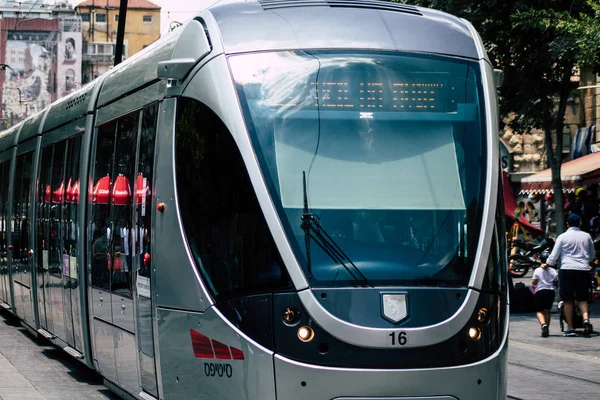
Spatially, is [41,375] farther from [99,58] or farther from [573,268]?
[99,58]

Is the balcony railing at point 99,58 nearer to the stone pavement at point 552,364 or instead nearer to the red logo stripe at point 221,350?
the stone pavement at point 552,364

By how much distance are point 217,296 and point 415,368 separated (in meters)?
1.25

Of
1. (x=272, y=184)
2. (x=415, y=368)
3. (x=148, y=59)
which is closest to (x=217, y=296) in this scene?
(x=272, y=184)

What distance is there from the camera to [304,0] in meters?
7.79

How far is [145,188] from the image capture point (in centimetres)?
808

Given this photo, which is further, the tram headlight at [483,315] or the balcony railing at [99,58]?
the balcony railing at [99,58]

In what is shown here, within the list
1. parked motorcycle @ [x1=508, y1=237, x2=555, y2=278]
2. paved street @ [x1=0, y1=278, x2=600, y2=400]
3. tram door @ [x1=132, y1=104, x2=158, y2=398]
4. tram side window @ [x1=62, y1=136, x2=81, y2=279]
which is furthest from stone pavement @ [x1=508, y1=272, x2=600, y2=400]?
parked motorcycle @ [x1=508, y1=237, x2=555, y2=278]

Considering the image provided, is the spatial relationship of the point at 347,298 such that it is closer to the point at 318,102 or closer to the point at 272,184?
the point at 272,184

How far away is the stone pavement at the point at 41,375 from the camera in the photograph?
10562mm

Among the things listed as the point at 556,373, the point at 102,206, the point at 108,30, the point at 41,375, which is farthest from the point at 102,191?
the point at 108,30

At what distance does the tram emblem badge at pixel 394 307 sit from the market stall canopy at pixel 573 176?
16275 millimetres

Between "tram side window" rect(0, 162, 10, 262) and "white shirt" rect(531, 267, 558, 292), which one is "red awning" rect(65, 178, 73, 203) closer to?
"tram side window" rect(0, 162, 10, 262)

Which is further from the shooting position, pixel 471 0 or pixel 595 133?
pixel 595 133

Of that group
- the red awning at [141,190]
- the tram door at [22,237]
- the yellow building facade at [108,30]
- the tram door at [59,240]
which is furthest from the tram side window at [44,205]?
the yellow building facade at [108,30]
